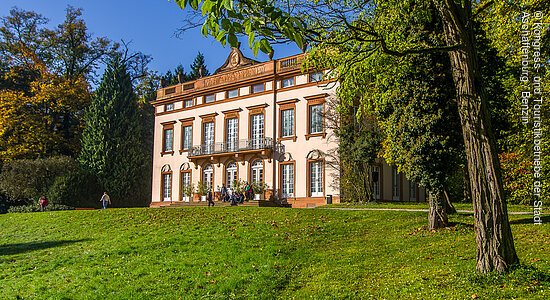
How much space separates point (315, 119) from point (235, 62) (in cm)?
940

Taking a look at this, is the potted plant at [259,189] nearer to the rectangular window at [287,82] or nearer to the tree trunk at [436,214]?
the rectangular window at [287,82]

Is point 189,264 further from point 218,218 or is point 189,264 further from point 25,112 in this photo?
point 25,112

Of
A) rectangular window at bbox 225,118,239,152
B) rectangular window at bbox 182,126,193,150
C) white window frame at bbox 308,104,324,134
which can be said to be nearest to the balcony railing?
rectangular window at bbox 225,118,239,152

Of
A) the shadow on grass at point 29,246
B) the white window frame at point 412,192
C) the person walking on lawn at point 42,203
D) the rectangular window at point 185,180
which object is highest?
the rectangular window at point 185,180

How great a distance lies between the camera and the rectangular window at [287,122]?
35031mm

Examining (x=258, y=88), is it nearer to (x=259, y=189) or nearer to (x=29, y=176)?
(x=259, y=189)

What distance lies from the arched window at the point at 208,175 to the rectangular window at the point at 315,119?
29.5 feet

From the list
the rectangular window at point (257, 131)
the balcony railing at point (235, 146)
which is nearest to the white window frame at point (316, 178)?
the balcony railing at point (235, 146)

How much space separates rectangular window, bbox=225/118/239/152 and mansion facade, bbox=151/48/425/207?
2.8 inches

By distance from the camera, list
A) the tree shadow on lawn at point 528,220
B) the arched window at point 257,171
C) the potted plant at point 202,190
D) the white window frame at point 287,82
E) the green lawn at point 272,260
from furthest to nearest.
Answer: the potted plant at point 202,190, the arched window at point 257,171, the white window frame at point 287,82, the tree shadow on lawn at point 528,220, the green lawn at point 272,260

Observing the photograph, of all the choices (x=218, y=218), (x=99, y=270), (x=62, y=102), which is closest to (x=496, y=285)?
(x=99, y=270)

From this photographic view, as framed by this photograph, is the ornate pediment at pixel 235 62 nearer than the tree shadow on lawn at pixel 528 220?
No

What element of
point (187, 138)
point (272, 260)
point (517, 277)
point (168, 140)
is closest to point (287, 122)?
point (187, 138)

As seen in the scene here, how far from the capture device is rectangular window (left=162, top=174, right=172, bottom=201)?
42.2m
